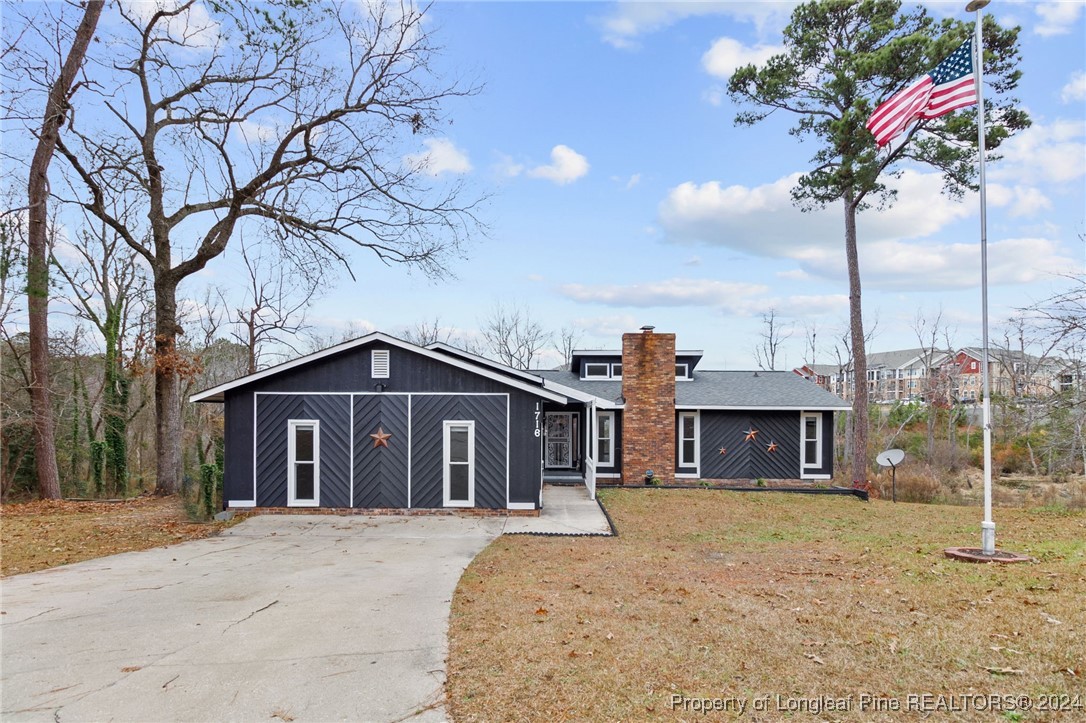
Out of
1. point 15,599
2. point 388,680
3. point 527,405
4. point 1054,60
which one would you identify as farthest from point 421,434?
point 1054,60

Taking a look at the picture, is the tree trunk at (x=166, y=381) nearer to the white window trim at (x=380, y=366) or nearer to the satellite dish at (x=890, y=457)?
the white window trim at (x=380, y=366)

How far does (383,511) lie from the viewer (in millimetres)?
12844

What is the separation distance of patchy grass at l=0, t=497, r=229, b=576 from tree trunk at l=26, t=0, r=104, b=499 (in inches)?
103


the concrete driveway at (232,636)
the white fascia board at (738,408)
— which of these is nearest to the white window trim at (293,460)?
the concrete driveway at (232,636)

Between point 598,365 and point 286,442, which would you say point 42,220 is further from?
point 598,365

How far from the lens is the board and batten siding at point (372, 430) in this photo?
507 inches

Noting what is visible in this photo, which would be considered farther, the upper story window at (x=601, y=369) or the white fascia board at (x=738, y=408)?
the upper story window at (x=601, y=369)

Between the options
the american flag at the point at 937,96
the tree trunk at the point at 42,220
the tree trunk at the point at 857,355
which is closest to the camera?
the american flag at the point at 937,96

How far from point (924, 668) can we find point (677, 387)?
17.5 metres

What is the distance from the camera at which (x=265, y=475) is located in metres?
13.0

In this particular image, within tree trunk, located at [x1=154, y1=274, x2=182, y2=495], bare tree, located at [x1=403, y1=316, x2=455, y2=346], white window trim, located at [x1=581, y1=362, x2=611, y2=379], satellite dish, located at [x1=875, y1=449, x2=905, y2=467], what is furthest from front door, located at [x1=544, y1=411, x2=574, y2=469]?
bare tree, located at [x1=403, y1=316, x2=455, y2=346]

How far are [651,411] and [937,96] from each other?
11.6 metres

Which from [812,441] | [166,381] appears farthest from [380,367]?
[812,441]

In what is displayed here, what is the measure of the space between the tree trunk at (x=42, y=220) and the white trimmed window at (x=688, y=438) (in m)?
17.2
